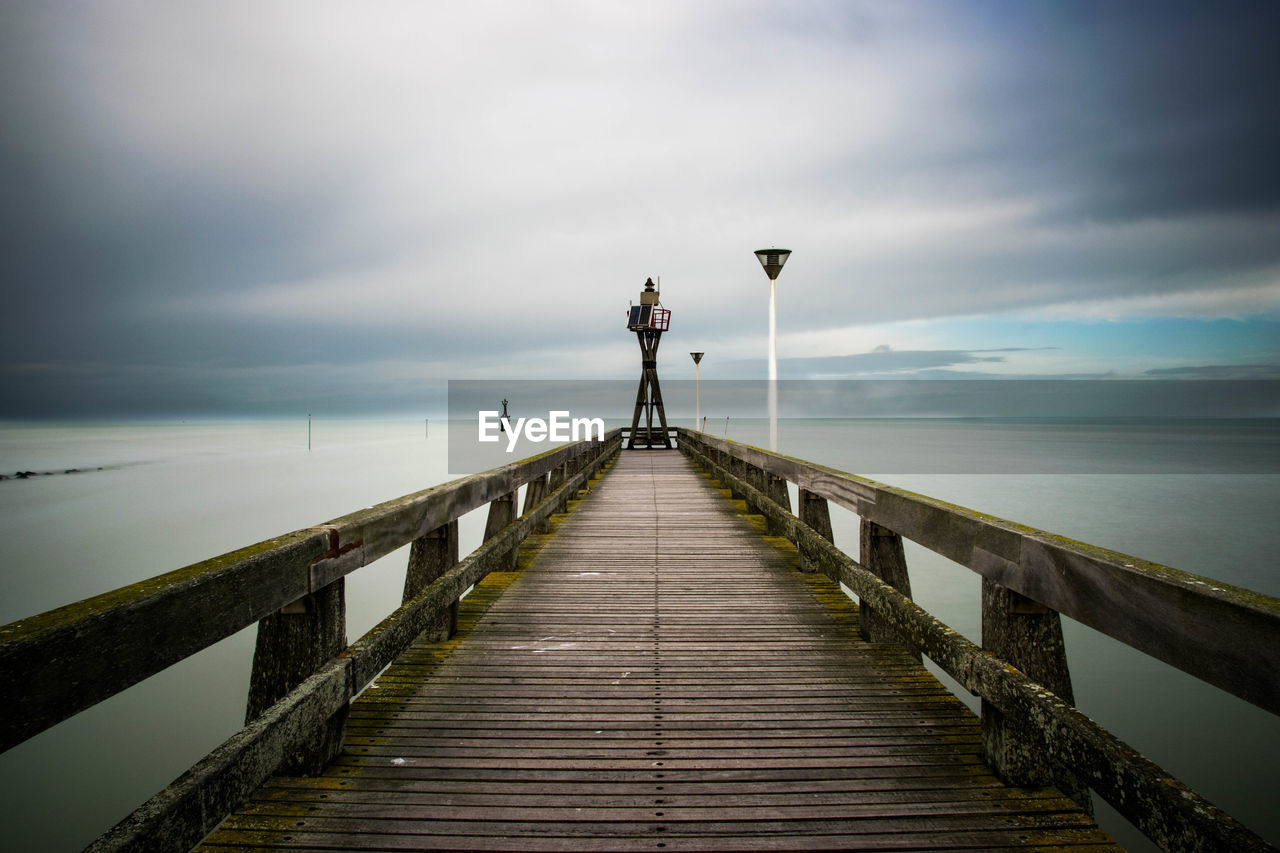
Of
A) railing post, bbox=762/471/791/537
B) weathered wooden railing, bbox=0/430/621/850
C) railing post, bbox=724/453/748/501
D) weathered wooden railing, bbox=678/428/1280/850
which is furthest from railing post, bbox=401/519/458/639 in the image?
railing post, bbox=724/453/748/501

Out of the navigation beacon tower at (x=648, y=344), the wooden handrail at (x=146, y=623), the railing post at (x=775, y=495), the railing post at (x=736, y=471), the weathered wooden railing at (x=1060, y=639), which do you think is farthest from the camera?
the navigation beacon tower at (x=648, y=344)

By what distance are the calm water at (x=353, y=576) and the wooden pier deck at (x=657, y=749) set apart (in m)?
3.70

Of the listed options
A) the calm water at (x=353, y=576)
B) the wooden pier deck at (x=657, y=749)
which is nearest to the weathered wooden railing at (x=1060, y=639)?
the wooden pier deck at (x=657, y=749)

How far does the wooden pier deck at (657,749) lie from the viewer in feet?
6.08

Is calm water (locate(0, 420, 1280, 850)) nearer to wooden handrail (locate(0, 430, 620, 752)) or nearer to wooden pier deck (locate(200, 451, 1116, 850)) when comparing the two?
wooden pier deck (locate(200, 451, 1116, 850))

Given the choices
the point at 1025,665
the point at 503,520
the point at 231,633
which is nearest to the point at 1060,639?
the point at 1025,665

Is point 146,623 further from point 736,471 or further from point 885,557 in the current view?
point 736,471

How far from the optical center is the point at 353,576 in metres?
11.9

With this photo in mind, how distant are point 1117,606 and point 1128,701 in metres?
6.87

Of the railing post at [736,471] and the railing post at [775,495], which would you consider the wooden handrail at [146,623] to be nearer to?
the railing post at [775,495]

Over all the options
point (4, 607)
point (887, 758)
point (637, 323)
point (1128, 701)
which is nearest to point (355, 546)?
point (887, 758)

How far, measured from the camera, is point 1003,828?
185 cm

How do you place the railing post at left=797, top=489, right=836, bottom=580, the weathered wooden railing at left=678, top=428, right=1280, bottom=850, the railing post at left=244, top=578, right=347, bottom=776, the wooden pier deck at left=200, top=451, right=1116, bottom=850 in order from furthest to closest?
the railing post at left=797, top=489, right=836, bottom=580, the railing post at left=244, top=578, right=347, bottom=776, the wooden pier deck at left=200, top=451, right=1116, bottom=850, the weathered wooden railing at left=678, top=428, right=1280, bottom=850

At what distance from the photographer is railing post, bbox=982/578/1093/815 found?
1.95 meters
